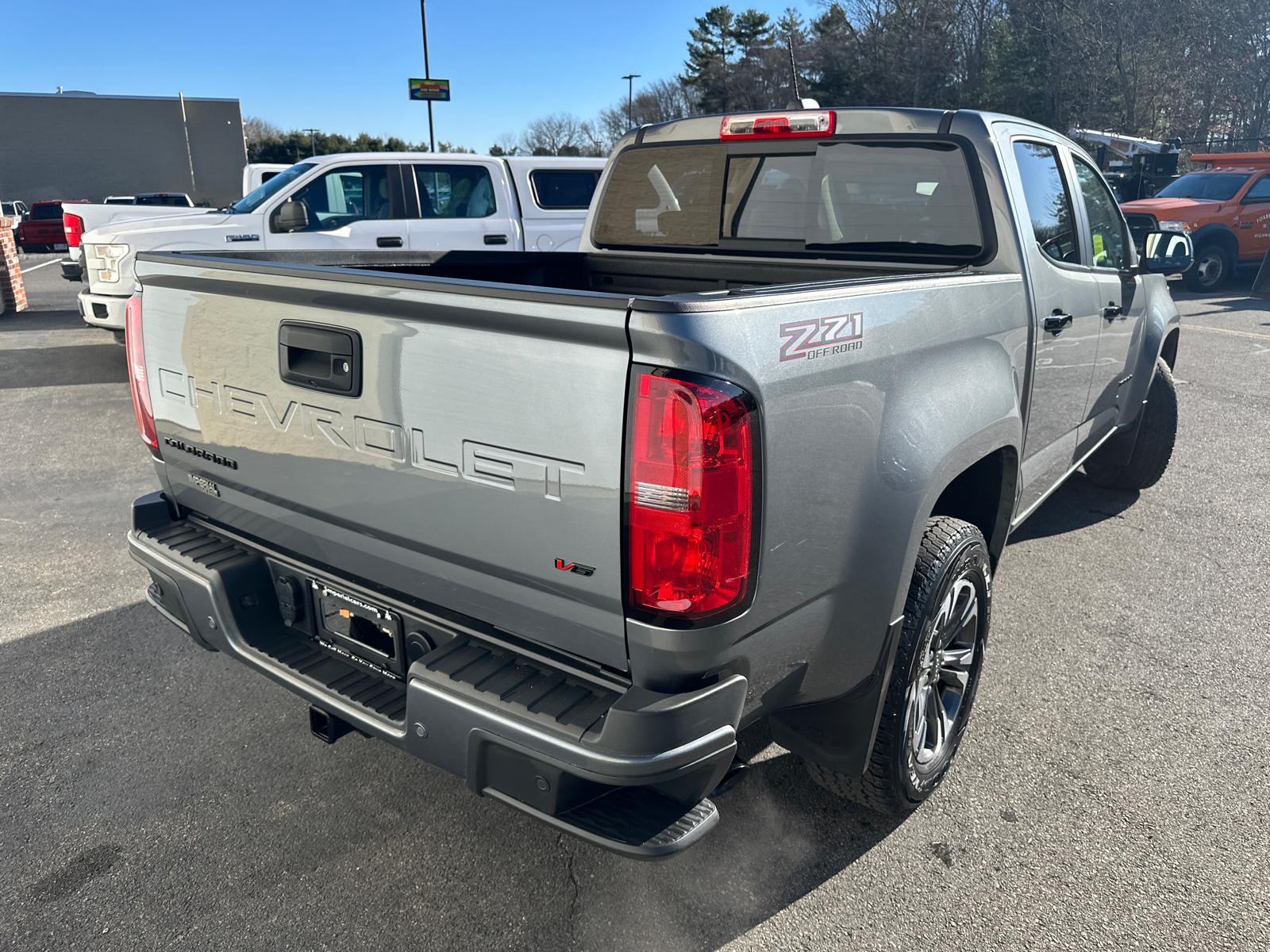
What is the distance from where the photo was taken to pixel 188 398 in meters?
2.55

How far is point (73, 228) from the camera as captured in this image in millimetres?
11086

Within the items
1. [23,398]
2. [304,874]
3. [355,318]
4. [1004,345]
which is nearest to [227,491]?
[355,318]

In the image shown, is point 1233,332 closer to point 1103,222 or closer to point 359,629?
point 1103,222

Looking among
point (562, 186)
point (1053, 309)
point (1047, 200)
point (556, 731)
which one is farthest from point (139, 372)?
point (562, 186)

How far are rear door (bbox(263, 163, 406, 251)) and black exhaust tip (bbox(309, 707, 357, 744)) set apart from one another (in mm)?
7475

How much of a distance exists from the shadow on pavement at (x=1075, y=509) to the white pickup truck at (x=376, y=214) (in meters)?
5.41

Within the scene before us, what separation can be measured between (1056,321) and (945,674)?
1397 mm

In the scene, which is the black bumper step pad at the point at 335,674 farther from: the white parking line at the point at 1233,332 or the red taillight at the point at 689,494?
the white parking line at the point at 1233,332

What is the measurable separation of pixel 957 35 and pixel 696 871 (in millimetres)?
57578

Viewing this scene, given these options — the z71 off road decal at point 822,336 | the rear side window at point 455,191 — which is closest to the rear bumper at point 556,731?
the z71 off road decal at point 822,336

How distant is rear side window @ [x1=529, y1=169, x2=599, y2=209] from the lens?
10.1m

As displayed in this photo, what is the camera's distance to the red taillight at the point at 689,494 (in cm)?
161

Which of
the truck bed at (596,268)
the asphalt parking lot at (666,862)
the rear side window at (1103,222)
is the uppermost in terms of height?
the rear side window at (1103,222)

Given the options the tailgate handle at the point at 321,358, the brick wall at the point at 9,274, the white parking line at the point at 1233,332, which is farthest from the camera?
the brick wall at the point at 9,274
